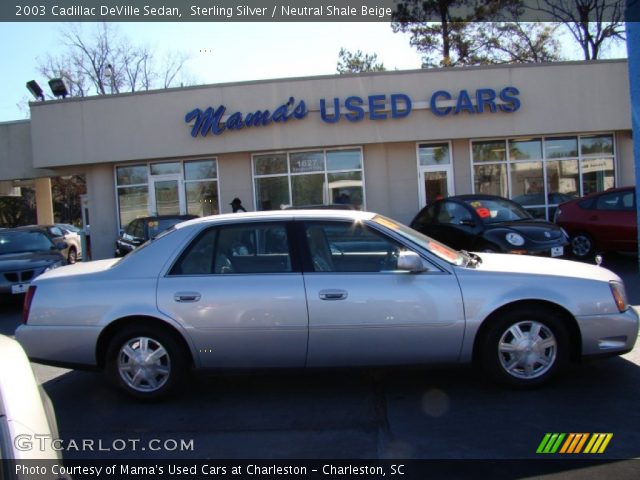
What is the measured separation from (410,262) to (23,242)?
9747 millimetres

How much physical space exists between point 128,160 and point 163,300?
512 inches

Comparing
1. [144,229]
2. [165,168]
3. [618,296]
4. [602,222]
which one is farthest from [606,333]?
[165,168]

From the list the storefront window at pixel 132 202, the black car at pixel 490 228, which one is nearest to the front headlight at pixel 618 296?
the black car at pixel 490 228

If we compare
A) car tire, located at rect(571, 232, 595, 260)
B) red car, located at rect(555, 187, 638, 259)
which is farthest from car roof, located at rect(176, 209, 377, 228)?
car tire, located at rect(571, 232, 595, 260)

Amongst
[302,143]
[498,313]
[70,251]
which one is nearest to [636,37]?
[498,313]

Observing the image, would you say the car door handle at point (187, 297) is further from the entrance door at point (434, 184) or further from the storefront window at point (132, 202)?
the storefront window at point (132, 202)

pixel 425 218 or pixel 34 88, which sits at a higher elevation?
pixel 34 88

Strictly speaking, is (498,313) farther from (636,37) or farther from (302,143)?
(302,143)

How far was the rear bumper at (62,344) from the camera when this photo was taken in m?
4.68

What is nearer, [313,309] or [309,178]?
[313,309]

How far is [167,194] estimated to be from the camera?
1705 cm

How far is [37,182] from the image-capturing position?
23.2m

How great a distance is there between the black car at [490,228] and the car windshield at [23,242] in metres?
7.67

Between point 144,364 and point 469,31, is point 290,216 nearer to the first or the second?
point 144,364
